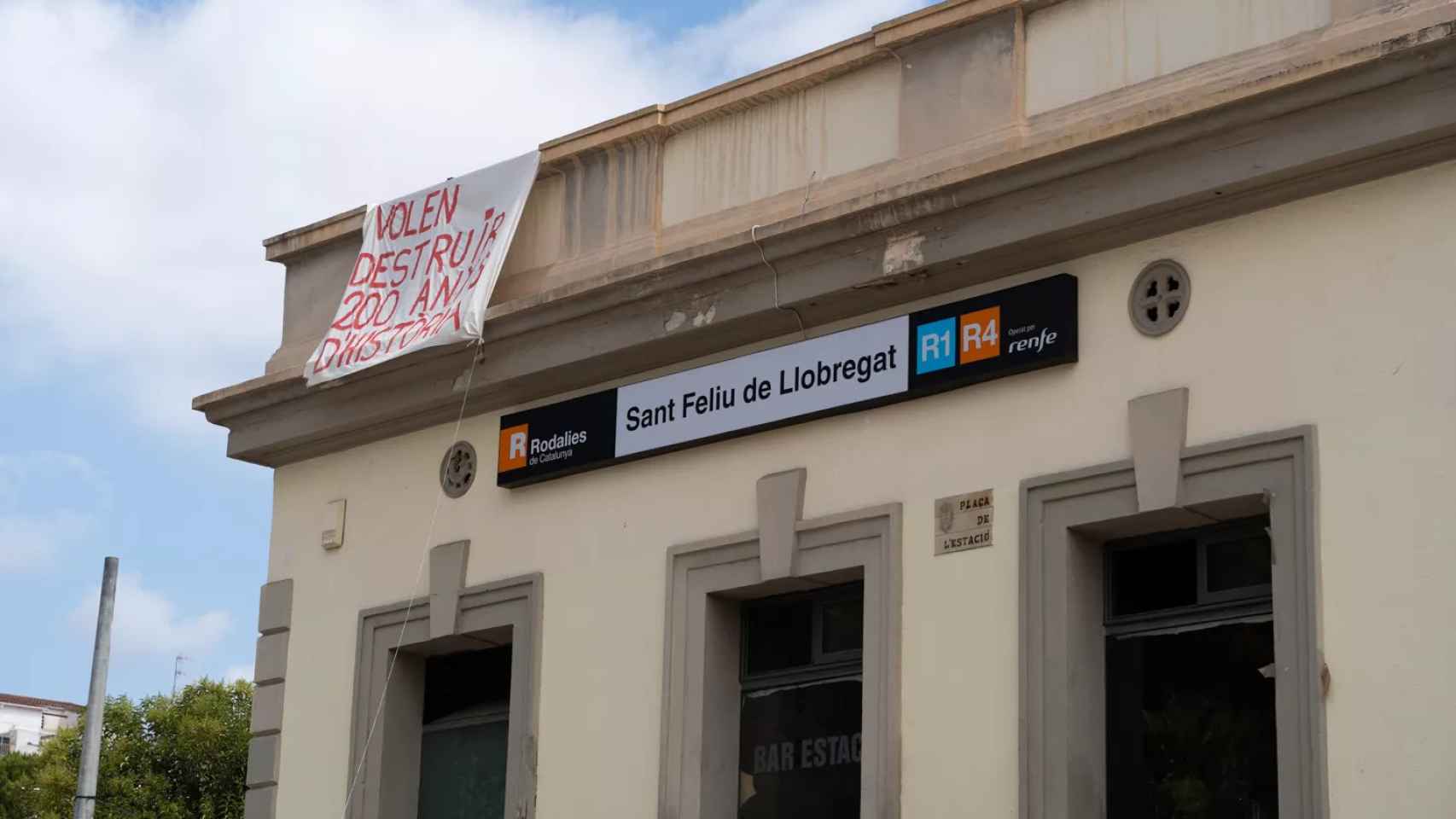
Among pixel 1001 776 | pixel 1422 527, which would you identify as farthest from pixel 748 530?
pixel 1422 527

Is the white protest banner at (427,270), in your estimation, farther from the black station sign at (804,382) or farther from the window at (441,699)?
the window at (441,699)

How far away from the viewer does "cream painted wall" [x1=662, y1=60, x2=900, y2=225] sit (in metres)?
13.8

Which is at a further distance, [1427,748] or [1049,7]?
[1049,7]

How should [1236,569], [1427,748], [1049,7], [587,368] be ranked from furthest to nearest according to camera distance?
1. [587,368]
2. [1049,7]
3. [1236,569]
4. [1427,748]

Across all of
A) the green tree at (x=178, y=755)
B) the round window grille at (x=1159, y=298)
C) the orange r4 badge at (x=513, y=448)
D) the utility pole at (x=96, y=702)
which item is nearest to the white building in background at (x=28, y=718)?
the green tree at (x=178, y=755)

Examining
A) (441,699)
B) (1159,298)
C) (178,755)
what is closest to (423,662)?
(441,699)

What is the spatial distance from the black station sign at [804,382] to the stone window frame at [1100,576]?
0.79m

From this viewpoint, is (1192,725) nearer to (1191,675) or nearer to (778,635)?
(1191,675)

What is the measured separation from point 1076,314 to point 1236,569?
1.64 m

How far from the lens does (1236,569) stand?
11.7 metres

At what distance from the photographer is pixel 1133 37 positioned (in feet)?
40.9

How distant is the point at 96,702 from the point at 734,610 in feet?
23.1

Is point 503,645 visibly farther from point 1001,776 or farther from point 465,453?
point 1001,776

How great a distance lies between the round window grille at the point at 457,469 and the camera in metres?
15.6
